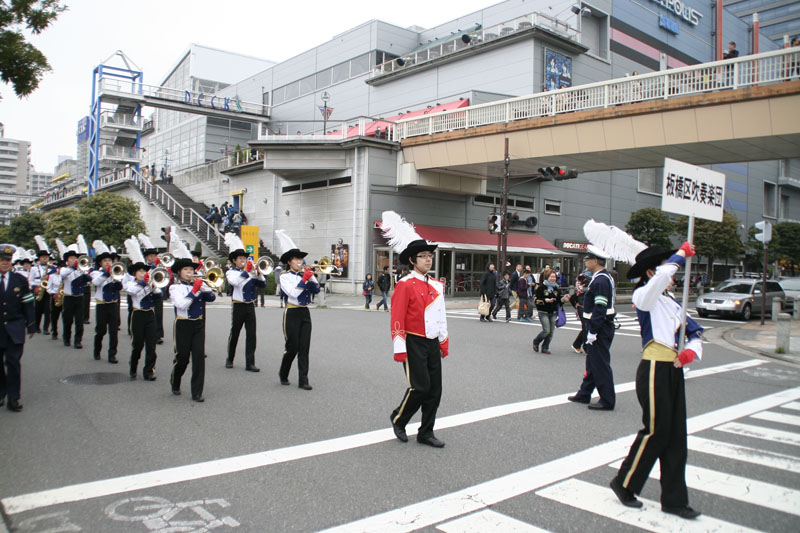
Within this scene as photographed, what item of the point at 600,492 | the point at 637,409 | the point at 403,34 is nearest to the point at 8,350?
the point at 600,492

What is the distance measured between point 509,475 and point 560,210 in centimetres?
3510

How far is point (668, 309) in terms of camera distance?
418 cm

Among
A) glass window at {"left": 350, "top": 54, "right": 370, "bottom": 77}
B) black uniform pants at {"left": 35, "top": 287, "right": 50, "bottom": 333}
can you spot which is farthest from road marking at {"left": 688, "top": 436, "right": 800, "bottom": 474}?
glass window at {"left": 350, "top": 54, "right": 370, "bottom": 77}

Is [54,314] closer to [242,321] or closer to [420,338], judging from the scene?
[242,321]

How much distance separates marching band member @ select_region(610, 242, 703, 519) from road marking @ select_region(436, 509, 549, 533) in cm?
84

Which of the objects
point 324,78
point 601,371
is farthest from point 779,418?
point 324,78

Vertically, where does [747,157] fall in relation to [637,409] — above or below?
above

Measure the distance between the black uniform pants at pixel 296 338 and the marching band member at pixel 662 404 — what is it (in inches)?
190

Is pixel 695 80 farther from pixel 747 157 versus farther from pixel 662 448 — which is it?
pixel 662 448

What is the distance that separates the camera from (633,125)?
69.9 ft

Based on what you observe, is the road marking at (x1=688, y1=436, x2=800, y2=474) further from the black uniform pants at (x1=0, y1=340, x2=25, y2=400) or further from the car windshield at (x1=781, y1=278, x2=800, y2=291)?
the car windshield at (x1=781, y1=278, x2=800, y2=291)

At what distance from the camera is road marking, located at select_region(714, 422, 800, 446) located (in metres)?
5.77

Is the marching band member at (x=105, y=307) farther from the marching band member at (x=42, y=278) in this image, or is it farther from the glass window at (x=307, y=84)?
the glass window at (x=307, y=84)

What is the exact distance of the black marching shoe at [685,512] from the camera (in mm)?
3787
